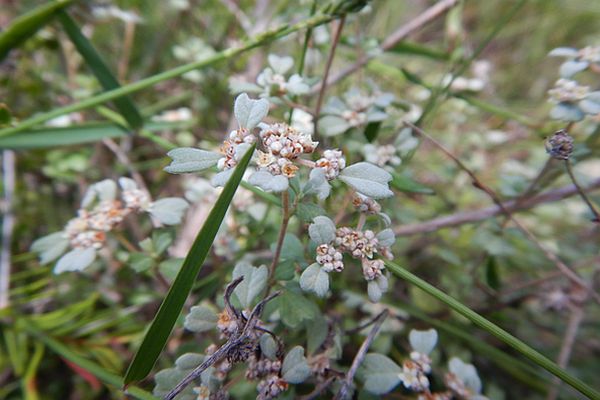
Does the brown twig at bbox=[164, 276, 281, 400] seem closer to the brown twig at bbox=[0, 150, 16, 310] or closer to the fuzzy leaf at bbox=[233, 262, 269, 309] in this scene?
the fuzzy leaf at bbox=[233, 262, 269, 309]

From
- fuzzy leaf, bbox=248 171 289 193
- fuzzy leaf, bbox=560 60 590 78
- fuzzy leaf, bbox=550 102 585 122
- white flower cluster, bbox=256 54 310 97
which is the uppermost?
fuzzy leaf, bbox=560 60 590 78

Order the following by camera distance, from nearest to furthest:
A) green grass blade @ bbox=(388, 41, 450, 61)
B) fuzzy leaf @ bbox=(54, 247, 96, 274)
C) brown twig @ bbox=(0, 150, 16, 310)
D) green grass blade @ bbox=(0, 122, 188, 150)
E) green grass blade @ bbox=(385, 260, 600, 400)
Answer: green grass blade @ bbox=(385, 260, 600, 400) < fuzzy leaf @ bbox=(54, 247, 96, 274) < green grass blade @ bbox=(0, 122, 188, 150) < brown twig @ bbox=(0, 150, 16, 310) < green grass blade @ bbox=(388, 41, 450, 61)

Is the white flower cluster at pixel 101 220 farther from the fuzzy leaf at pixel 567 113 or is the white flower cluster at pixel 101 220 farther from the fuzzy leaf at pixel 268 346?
the fuzzy leaf at pixel 567 113

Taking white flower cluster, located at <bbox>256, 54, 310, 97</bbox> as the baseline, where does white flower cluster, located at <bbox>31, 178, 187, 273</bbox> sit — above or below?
below

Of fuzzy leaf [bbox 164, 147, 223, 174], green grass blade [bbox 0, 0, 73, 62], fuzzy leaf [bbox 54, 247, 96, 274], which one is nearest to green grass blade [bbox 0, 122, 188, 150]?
green grass blade [bbox 0, 0, 73, 62]

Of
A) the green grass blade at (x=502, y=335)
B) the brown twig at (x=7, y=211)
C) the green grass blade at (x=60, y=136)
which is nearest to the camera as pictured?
the green grass blade at (x=502, y=335)

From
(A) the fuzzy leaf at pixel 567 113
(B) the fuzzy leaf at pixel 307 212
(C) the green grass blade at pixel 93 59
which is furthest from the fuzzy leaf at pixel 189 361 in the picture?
(A) the fuzzy leaf at pixel 567 113
